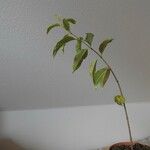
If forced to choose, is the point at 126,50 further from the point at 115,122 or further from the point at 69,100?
the point at 115,122

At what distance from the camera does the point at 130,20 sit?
43.5 inches

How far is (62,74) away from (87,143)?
0.55m

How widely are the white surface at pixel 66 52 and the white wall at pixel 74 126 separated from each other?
0.20 feet

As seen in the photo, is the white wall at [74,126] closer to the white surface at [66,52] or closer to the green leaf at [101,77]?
the white surface at [66,52]

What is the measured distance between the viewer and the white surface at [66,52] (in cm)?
99

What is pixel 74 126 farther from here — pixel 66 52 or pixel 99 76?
pixel 99 76

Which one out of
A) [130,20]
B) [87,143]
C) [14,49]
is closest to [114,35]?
[130,20]

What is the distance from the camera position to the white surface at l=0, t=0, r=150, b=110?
0.99 m

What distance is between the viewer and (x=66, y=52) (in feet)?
3.92

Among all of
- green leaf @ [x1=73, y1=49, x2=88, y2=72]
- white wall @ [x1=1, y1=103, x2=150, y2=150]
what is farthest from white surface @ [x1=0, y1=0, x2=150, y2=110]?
green leaf @ [x1=73, y1=49, x2=88, y2=72]

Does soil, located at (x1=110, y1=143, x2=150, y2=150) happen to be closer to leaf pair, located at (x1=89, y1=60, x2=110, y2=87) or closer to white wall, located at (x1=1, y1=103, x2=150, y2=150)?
leaf pair, located at (x1=89, y1=60, x2=110, y2=87)

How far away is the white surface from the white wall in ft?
0.20

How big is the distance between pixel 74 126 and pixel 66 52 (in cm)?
57

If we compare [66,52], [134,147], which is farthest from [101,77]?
[66,52]
